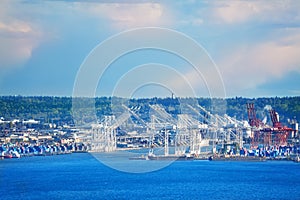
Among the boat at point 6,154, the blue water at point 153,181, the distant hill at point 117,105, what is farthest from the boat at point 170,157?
the distant hill at point 117,105

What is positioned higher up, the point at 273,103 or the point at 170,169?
the point at 273,103

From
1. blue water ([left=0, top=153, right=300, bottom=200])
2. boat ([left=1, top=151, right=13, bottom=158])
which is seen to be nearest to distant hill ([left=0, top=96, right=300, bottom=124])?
boat ([left=1, top=151, right=13, bottom=158])

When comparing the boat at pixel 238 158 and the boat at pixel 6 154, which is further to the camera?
the boat at pixel 6 154

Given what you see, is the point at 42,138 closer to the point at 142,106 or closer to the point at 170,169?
the point at 142,106

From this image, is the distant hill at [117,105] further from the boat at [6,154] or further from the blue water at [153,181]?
the blue water at [153,181]

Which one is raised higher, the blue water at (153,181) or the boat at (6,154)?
the boat at (6,154)

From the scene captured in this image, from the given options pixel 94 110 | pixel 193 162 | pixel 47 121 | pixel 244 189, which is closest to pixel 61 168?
pixel 193 162

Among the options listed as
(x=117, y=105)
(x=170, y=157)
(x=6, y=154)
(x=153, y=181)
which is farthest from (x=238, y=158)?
(x=117, y=105)
